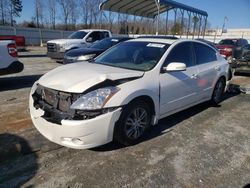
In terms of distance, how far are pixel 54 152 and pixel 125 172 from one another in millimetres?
1144

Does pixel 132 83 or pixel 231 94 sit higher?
pixel 132 83

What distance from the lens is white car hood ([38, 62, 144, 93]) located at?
328 cm

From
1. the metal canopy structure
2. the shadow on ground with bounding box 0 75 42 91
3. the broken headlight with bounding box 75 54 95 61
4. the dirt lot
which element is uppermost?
the metal canopy structure

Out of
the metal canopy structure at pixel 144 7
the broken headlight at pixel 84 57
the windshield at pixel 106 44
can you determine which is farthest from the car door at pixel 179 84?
the metal canopy structure at pixel 144 7

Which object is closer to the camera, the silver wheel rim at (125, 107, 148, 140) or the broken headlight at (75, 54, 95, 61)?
the silver wheel rim at (125, 107, 148, 140)

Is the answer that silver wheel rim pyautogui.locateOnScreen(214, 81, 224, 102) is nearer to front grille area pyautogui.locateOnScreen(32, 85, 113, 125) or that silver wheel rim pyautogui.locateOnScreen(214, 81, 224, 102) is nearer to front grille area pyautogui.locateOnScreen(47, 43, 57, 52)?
front grille area pyautogui.locateOnScreen(32, 85, 113, 125)

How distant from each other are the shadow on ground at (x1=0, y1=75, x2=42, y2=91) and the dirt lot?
2.49 meters

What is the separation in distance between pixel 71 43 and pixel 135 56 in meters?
8.89

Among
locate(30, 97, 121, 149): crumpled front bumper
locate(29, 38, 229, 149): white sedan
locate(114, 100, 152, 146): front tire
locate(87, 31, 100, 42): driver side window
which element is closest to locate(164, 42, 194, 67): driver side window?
locate(29, 38, 229, 149): white sedan

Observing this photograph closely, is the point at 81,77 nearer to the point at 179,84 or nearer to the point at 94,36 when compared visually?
the point at 179,84

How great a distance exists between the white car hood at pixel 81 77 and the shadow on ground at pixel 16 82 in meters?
3.88

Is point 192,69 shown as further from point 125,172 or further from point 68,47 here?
point 68,47

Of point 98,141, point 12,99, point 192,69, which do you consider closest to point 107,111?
point 98,141

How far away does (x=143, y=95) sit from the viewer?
3.67 metres
